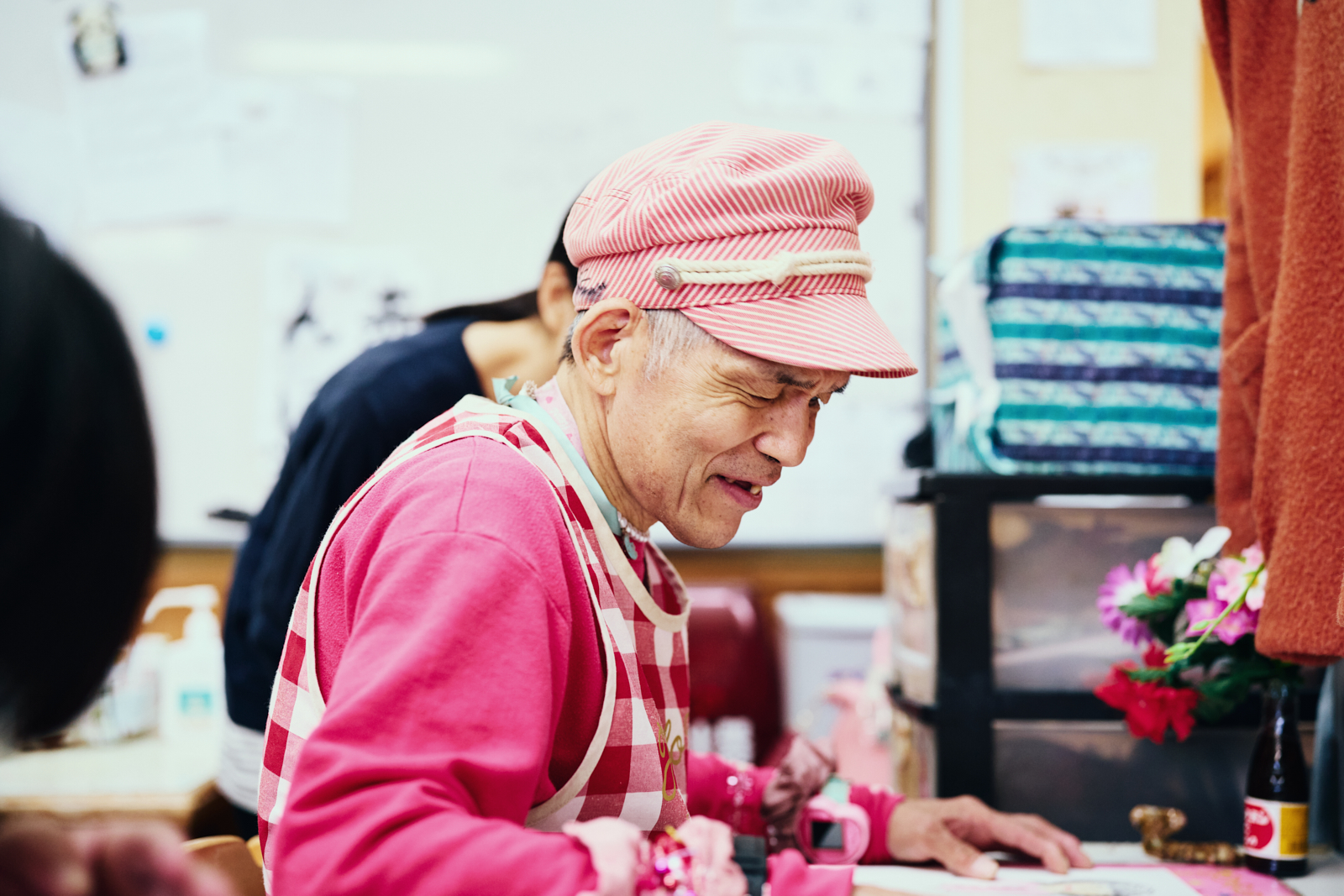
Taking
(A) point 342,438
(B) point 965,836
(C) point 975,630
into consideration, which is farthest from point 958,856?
(A) point 342,438

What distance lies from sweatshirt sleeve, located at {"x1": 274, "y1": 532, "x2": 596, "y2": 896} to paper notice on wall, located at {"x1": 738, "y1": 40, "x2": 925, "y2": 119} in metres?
2.14

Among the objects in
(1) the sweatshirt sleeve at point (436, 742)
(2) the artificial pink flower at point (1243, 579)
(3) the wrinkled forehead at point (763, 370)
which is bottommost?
(2) the artificial pink flower at point (1243, 579)

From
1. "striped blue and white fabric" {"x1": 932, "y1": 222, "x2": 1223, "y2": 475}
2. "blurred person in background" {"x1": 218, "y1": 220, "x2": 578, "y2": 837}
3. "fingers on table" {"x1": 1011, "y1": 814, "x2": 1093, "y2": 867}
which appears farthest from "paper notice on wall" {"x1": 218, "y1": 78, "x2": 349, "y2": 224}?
"fingers on table" {"x1": 1011, "y1": 814, "x2": 1093, "y2": 867}

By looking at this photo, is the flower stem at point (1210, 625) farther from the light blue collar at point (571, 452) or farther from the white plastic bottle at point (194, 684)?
the white plastic bottle at point (194, 684)

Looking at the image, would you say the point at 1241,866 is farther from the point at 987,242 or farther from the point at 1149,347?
the point at 987,242

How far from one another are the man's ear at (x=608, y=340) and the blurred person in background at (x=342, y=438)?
0.48 meters

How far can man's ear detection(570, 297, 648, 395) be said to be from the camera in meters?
0.87

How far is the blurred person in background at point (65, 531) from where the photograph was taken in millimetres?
410

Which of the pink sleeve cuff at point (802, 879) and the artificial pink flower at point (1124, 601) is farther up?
the artificial pink flower at point (1124, 601)

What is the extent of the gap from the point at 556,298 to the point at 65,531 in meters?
1.03

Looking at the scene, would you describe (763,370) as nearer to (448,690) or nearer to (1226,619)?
(448,690)

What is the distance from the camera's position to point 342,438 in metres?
1.39

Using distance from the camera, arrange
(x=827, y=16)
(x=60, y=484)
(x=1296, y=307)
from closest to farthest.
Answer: (x=60, y=484), (x=1296, y=307), (x=827, y=16)

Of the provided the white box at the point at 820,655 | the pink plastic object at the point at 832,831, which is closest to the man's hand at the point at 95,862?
the pink plastic object at the point at 832,831
